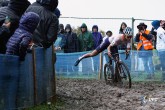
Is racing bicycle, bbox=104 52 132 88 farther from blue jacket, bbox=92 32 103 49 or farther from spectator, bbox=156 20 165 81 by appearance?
blue jacket, bbox=92 32 103 49

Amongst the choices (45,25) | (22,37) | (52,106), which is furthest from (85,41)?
(22,37)

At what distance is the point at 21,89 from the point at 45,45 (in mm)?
1531

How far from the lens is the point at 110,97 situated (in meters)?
11.4

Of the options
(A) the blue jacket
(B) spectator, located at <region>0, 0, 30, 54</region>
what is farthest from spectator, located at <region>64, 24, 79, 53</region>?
(B) spectator, located at <region>0, 0, 30, 54</region>

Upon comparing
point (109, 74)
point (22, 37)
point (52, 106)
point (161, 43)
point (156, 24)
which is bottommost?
point (52, 106)

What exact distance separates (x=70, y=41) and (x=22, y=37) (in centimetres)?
883

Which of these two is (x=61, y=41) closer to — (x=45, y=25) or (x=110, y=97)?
(x=110, y=97)

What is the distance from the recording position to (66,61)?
16969 millimetres

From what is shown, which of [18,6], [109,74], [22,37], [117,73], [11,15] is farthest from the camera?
[109,74]

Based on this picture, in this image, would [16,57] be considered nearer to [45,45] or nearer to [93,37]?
[45,45]

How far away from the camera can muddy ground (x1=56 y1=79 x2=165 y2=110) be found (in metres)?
9.79

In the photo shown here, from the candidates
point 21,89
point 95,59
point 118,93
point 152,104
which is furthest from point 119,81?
point 21,89

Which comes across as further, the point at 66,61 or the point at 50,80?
the point at 66,61

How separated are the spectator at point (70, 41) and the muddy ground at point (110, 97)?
328 cm
